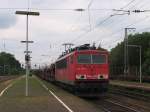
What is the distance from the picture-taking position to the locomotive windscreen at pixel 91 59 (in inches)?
1175

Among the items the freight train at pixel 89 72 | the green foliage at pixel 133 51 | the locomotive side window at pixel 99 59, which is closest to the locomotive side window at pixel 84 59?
the freight train at pixel 89 72

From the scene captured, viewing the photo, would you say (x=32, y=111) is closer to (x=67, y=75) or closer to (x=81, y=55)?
(x=81, y=55)

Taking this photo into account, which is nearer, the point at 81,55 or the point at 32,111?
the point at 32,111

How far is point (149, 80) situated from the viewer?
71.6m

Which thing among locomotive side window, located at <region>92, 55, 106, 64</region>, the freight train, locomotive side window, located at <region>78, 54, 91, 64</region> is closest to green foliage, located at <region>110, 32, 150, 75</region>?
locomotive side window, located at <region>92, 55, 106, 64</region>

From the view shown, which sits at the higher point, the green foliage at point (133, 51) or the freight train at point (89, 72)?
the green foliage at point (133, 51)

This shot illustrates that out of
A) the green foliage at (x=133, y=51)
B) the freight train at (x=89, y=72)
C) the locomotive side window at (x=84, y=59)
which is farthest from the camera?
the green foliage at (x=133, y=51)

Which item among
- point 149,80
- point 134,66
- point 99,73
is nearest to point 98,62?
point 99,73

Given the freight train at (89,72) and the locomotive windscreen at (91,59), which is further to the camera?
the locomotive windscreen at (91,59)

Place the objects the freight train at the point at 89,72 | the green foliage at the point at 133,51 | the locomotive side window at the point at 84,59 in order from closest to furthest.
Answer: the freight train at the point at 89,72 < the locomotive side window at the point at 84,59 < the green foliage at the point at 133,51

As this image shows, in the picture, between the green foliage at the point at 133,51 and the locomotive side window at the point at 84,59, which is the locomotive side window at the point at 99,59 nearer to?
the locomotive side window at the point at 84,59

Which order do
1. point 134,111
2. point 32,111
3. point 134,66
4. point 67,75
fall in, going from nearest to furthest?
point 32,111
point 134,111
point 67,75
point 134,66

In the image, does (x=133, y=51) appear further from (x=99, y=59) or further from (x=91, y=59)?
(x=91, y=59)

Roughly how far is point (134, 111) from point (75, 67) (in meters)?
8.98
